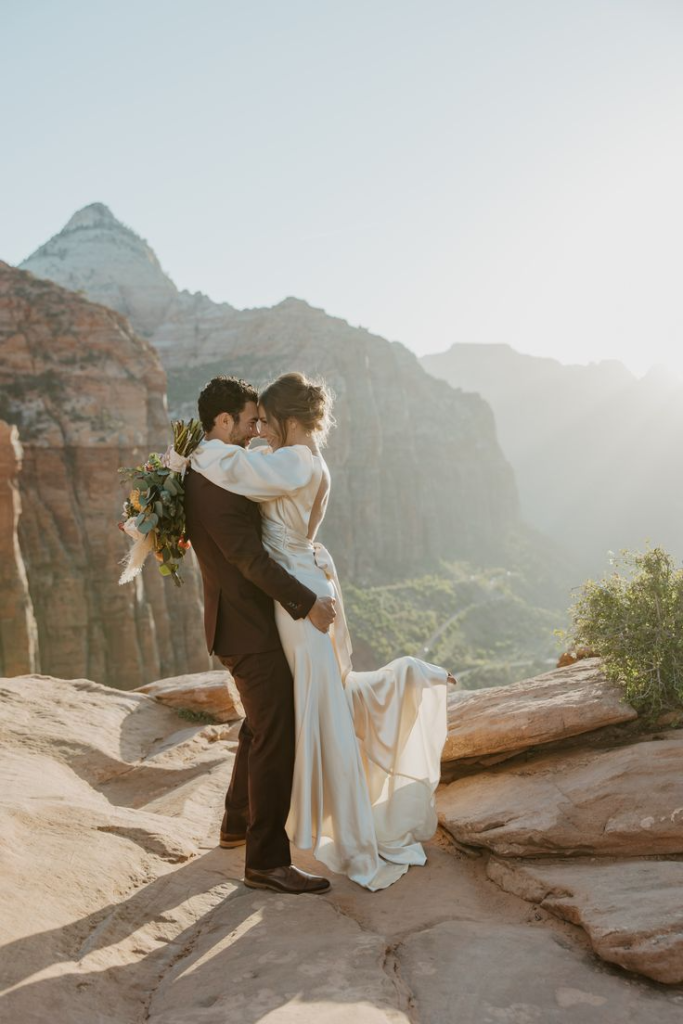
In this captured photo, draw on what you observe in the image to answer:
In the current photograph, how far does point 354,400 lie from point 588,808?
79994 mm

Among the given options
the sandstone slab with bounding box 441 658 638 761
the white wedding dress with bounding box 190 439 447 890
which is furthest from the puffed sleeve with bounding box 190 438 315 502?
the sandstone slab with bounding box 441 658 638 761

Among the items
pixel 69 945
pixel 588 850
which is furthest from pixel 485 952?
pixel 69 945

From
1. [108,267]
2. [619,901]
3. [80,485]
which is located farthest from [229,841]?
[108,267]

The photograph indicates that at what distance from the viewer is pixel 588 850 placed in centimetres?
364

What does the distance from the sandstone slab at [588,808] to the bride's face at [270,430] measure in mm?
2326

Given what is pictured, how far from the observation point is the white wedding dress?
142 inches

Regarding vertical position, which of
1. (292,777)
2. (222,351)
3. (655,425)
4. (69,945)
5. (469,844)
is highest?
(222,351)

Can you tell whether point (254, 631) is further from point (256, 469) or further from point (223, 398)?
point (223, 398)

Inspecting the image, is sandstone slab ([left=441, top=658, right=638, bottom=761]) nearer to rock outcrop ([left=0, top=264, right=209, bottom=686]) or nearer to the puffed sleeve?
the puffed sleeve

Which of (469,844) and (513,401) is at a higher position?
(513,401)

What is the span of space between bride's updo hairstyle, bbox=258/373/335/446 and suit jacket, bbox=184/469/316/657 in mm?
483

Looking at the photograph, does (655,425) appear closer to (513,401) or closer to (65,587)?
(513,401)

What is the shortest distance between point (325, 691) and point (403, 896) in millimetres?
1041

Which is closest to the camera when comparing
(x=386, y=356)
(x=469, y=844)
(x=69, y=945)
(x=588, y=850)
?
(x=69, y=945)
